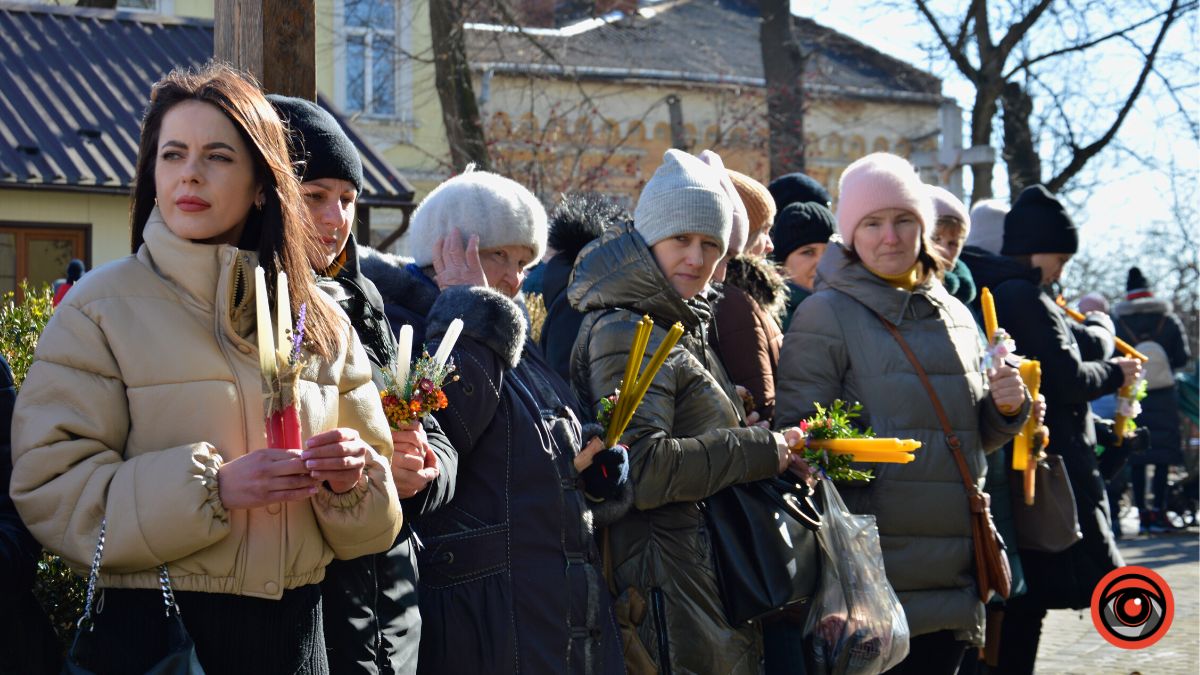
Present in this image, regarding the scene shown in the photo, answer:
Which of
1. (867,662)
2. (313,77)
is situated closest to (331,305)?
(313,77)

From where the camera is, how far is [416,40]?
2261cm

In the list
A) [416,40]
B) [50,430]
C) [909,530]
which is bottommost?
[909,530]

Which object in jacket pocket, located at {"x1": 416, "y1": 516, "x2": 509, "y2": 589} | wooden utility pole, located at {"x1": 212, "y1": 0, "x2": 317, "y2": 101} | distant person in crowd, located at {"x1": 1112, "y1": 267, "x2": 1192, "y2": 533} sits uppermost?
wooden utility pole, located at {"x1": 212, "y1": 0, "x2": 317, "y2": 101}

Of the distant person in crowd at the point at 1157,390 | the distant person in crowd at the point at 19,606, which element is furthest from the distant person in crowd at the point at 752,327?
the distant person in crowd at the point at 1157,390

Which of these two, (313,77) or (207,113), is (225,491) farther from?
(313,77)

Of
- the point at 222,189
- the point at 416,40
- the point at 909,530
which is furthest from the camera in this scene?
the point at 416,40

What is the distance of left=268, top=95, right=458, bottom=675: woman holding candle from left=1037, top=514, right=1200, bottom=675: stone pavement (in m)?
4.58

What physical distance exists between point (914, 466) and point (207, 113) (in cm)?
282

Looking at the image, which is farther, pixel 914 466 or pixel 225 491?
pixel 914 466

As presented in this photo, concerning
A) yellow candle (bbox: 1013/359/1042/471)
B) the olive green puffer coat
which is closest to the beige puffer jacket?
the olive green puffer coat

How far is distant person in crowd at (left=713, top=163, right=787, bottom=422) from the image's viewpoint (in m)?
4.86

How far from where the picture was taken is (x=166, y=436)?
8.70 feet

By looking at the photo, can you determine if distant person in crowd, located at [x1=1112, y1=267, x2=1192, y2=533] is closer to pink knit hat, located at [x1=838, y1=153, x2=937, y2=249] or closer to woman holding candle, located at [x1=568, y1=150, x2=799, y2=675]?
pink knit hat, located at [x1=838, y1=153, x2=937, y2=249]

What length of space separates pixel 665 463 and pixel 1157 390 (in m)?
11.1
